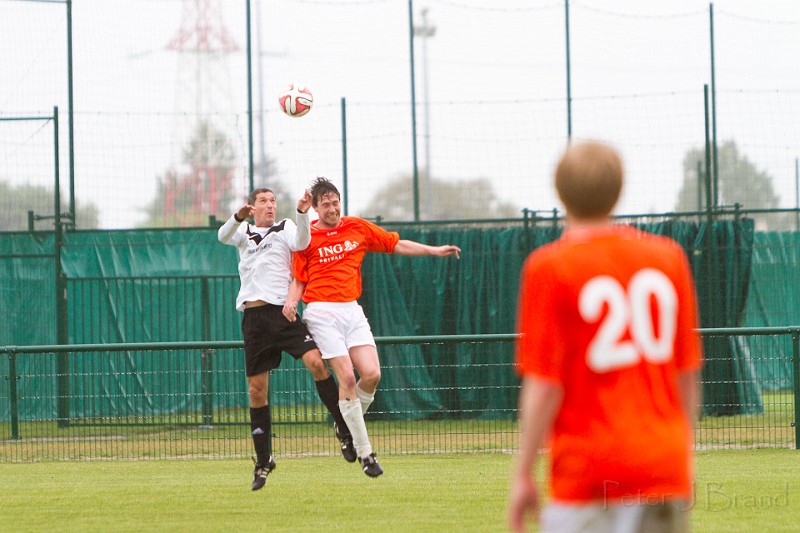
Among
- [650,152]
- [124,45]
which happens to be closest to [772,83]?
[650,152]

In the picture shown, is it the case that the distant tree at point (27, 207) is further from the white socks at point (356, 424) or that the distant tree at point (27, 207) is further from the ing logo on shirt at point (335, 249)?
the white socks at point (356, 424)

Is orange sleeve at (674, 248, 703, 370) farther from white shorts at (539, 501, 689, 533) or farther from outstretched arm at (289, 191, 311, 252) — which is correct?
outstretched arm at (289, 191, 311, 252)

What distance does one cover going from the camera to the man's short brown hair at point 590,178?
9.41 feet

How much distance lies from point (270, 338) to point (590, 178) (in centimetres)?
563

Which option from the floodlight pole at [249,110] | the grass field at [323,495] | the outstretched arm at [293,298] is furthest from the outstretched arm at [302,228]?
the floodlight pole at [249,110]

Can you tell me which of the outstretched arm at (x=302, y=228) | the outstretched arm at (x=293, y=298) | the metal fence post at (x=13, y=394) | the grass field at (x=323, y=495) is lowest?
the grass field at (x=323, y=495)

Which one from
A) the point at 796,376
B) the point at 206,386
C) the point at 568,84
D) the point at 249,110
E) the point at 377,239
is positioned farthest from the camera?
the point at 568,84

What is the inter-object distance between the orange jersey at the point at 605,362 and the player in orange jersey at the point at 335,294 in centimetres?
526

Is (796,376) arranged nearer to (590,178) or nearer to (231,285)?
(231,285)

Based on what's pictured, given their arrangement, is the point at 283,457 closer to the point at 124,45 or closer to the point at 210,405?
the point at 210,405

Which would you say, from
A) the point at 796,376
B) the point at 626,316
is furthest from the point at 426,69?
the point at 626,316

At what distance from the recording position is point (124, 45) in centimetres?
1511

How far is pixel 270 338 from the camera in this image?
8.27 metres

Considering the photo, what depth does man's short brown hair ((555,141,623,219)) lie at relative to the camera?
113 inches
